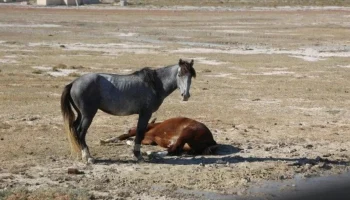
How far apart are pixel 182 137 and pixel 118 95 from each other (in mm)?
1411

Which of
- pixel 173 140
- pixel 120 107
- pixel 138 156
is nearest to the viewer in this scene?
pixel 120 107

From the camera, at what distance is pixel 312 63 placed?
3058 cm

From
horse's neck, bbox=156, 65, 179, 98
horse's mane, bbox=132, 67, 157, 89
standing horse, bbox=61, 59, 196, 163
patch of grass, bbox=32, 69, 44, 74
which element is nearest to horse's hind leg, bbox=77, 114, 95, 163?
standing horse, bbox=61, 59, 196, 163

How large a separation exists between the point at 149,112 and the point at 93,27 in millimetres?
42287

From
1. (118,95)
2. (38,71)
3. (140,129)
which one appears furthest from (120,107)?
(38,71)

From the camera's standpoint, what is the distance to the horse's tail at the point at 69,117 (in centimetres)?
1237

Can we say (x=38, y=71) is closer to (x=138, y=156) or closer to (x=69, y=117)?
(x=69, y=117)

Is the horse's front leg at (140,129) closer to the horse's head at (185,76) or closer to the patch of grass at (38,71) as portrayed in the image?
the horse's head at (185,76)

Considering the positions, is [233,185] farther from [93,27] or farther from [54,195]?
[93,27]

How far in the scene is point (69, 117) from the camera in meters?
12.4

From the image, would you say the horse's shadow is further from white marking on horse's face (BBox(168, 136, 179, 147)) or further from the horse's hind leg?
white marking on horse's face (BBox(168, 136, 179, 147))

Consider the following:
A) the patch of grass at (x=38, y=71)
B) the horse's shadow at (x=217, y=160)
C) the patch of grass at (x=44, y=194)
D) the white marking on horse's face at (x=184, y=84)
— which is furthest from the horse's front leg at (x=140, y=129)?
the patch of grass at (x=38, y=71)

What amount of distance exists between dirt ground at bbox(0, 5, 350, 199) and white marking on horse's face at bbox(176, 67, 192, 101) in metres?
1.13

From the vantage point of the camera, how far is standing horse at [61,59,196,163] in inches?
485
